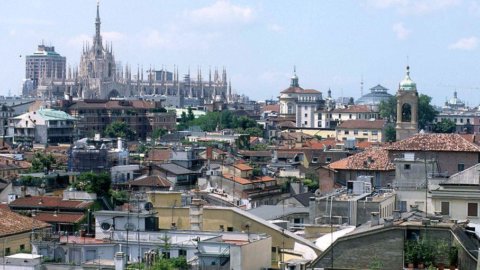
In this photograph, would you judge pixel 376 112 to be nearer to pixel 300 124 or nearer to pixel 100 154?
pixel 300 124

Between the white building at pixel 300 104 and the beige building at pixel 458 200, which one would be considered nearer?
the beige building at pixel 458 200

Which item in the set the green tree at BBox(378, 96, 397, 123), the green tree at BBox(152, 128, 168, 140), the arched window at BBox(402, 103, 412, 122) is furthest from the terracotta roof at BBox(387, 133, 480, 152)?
the green tree at BBox(378, 96, 397, 123)

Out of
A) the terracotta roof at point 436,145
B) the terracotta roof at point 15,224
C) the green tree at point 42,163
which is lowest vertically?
the terracotta roof at point 15,224

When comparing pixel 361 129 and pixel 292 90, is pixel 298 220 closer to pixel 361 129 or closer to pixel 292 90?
pixel 361 129

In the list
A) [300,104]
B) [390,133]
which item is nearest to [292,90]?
[300,104]

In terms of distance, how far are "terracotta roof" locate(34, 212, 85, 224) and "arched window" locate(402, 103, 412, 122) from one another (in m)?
55.2

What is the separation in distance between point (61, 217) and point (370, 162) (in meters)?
13.1

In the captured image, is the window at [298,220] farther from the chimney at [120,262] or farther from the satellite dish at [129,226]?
the chimney at [120,262]

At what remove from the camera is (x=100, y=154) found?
65.6 metres

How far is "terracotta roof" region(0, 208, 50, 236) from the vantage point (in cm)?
3165

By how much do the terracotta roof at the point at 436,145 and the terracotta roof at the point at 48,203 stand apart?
11.7 m

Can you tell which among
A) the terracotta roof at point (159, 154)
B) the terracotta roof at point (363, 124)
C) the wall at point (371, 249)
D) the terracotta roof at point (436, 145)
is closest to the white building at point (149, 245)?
the wall at point (371, 249)

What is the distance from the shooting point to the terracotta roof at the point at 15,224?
31.6 metres

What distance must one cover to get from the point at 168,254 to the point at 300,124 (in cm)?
12296
